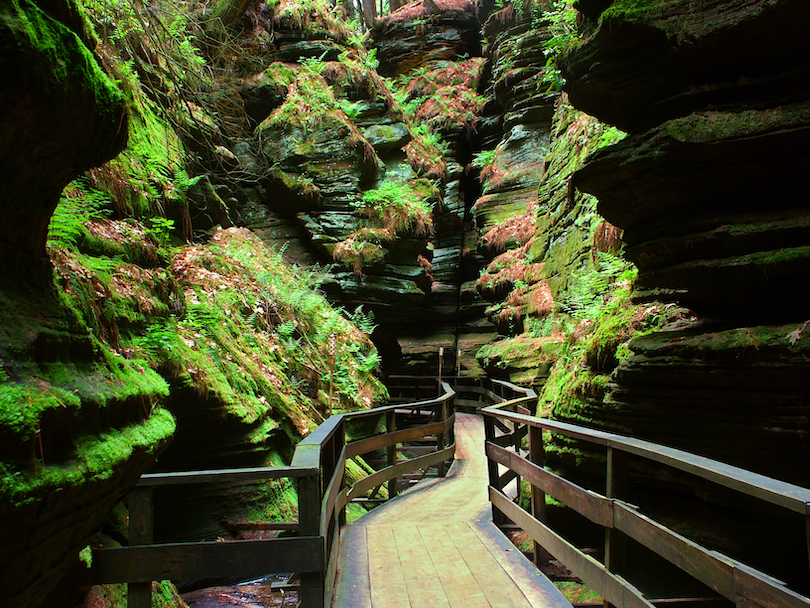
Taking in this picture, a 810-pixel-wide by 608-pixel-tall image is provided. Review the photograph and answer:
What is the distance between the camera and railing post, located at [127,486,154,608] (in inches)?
110

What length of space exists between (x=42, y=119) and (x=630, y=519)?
3.33 metres

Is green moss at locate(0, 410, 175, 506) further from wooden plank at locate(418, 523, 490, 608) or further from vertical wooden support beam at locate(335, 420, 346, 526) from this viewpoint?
wooden plank at locate(418, 523, 490, 608)

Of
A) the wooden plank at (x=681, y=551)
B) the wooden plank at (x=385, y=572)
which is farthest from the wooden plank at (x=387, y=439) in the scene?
the wooden plank at (x=681, y=551)

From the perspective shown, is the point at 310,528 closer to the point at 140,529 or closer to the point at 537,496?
the point at 140,529

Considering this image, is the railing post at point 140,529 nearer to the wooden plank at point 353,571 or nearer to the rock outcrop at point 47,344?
the rock outcrop at point 47,344

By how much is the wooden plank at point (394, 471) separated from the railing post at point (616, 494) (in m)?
2.79

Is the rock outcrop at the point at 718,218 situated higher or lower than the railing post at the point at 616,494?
higher

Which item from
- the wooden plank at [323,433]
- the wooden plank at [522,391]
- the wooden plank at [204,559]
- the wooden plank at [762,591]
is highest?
the wooden plank at [323,433]

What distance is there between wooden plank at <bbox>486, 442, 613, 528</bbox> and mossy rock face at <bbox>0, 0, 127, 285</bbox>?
10.6 feet

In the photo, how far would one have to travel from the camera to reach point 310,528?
2.83 meters

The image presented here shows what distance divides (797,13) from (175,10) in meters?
7.95

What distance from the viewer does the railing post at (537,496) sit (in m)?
3.99

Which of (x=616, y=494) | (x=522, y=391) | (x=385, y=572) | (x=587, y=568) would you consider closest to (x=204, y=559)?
(x=385, y=572)

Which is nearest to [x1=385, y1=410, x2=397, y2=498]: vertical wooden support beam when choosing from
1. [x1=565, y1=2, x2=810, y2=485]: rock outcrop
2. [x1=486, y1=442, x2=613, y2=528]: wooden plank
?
[x1=486, y1=442, x2=613, y2=528]: wooden plank
